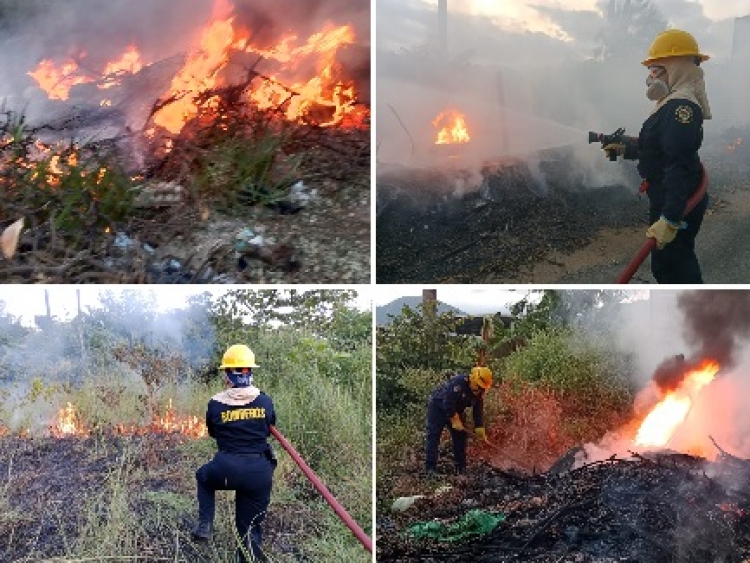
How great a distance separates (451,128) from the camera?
4.11m

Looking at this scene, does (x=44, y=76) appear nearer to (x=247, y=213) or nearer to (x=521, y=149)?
(x=247, y=213)

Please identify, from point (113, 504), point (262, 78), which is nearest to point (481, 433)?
point (113, 504)

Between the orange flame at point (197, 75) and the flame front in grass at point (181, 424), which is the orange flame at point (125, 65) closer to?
the orange flame at point (197, 75)

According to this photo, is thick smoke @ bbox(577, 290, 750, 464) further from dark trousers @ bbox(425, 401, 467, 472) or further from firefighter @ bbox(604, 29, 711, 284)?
dark trousers @ bbox(425, 401, 467, 472)

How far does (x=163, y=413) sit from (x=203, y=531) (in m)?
0.76

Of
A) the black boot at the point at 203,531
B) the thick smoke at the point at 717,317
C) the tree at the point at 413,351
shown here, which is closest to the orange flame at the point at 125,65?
the tree at the point at 413,351

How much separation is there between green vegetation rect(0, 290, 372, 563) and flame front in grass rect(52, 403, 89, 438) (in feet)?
0.12

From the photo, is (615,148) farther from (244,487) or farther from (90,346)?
(90,346)

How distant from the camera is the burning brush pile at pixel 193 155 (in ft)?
11.5

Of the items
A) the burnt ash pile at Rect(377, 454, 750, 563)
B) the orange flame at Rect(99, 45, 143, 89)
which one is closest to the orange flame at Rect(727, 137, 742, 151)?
the burnt ash pile at Rect(377, 454, 750, 563)

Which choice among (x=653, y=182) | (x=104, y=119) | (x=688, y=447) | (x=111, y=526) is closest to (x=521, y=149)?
(x=653, y=182)

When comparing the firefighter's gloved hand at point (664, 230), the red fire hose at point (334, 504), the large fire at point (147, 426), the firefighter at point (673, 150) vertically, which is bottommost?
the red fire hose at point (334, 504)

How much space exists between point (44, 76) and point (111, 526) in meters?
3.04

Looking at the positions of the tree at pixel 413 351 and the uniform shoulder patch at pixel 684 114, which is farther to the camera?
the tree at pixel 413 351
